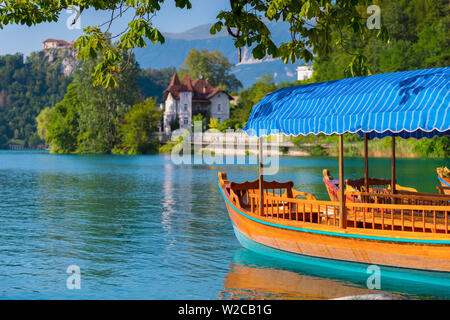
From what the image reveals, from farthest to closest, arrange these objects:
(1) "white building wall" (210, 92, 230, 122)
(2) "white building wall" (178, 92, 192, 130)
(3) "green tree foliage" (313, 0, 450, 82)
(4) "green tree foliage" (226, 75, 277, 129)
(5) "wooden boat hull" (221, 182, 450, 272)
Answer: (1) "white building wall" (210, 92, 230, 122) < (2) "white building wall" (178, 92, 192, 130) < (4) "green tree foliage" (226, 75, 277, 129) < (3) "green tree foliage" (313, 0, 450, 82) < (5) "wooden boat hull" (221, 182, 450, 272)

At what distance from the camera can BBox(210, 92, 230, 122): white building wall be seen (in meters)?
103

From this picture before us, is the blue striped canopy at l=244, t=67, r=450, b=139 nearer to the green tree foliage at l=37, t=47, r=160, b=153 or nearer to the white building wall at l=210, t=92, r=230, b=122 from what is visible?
the green tree foliage at l=37, t=47, r=160, b=153

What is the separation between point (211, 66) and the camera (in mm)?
133000

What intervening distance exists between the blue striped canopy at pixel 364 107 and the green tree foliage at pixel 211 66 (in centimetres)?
11756

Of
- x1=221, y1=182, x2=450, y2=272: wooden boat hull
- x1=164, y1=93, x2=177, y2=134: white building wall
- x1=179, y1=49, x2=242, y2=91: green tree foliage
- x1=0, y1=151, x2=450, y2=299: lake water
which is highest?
x1=179, y1=49, x2=242, y2=91: green tree foliage

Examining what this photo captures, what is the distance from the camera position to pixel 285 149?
80250 mm

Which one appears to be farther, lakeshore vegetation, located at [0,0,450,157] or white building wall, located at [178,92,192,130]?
white building wall, located at [178,92,192,130]

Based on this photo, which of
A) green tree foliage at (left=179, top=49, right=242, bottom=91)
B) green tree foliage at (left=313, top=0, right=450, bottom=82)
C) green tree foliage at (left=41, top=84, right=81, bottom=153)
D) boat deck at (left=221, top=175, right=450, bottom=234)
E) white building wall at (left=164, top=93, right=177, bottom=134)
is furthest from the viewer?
green tree foliage at (left=179, top=49, right=242, bottom=91)

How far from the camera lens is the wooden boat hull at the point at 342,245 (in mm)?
10414

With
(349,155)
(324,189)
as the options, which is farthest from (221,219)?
(349,155)

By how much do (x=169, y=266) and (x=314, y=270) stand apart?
123 inches

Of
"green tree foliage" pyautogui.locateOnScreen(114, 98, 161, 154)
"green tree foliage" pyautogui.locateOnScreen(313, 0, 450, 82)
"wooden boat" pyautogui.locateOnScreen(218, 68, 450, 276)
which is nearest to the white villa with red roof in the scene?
"green tree foliage" pyautogui.locateOnScreen(114, 98, 161, 154)
